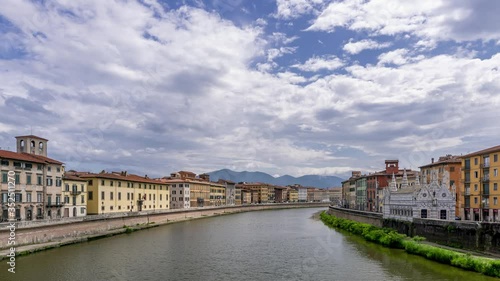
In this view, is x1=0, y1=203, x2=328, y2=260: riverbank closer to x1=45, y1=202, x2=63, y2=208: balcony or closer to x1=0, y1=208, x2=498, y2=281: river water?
x1=0, y1=208, x2=498, y2=281: river water

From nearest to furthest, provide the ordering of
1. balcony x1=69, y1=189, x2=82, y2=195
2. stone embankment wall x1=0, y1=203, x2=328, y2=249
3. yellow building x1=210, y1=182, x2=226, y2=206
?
1. stone embankment wall x1=0, y1=203, x2=328, y2=249
2. balcony x1=69, y1=189, x2=82, y2=195
3. yellow building x1=210, y1=182, x2=226, y2=206

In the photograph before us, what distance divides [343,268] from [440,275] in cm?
811

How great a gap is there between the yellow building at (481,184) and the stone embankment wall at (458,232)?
10192mm

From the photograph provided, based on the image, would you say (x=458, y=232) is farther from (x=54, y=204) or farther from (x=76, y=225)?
(x=54, y=204)

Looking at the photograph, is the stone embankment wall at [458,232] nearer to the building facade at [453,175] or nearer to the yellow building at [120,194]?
the building facade at [453,175]

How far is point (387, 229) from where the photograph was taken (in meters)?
58.8

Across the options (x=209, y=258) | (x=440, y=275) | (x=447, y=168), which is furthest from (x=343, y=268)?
(x=447, y=168)

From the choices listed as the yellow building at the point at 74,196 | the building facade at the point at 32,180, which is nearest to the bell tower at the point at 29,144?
the building facade at the point at 32,180

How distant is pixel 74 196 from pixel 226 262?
3948cm

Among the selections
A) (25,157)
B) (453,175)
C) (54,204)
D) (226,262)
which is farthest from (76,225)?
(453,175)

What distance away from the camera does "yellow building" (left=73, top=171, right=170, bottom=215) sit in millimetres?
75625

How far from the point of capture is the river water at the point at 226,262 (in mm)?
35562

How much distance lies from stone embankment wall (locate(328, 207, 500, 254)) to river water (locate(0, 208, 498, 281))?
16.9 ft

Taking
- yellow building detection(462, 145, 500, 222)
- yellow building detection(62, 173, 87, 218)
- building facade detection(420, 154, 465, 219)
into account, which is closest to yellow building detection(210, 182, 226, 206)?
yellow building detection(62, 173, 87, 218)
